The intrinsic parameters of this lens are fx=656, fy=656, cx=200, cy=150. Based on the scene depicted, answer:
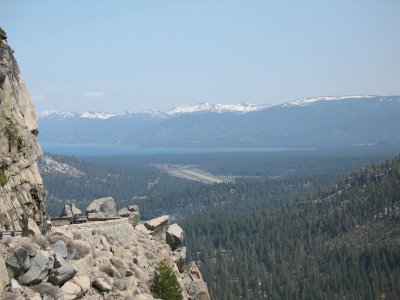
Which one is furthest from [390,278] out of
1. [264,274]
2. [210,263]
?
[210,263]

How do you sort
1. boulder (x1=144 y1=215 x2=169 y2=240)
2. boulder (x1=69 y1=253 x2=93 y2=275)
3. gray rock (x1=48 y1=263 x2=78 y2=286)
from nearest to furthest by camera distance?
gray rock (x1=48 y1=263 x2=78 y2=286) → boulder (x1=69 y1=253 x2=93 y2=275) → boulder (x1=144 y1=215 x2=169 y2=240)

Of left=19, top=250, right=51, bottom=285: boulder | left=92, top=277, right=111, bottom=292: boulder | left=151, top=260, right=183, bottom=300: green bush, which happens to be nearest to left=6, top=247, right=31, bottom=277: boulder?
left=19, top=250, right=51, bottom=285: boulder

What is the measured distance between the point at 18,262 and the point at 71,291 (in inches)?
147

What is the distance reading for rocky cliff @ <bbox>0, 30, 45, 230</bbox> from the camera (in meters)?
53.9

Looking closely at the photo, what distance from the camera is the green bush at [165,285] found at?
52938 mm

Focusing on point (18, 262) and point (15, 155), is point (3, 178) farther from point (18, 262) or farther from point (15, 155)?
point (18, 262)

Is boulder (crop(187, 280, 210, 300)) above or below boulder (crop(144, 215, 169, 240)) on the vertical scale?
below

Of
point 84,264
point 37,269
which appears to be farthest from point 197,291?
point 37,269

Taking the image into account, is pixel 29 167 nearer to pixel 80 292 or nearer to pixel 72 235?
pixel 72 235

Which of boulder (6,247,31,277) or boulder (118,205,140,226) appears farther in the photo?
boulder (118,205,140,226)

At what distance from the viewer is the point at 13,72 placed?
212ft

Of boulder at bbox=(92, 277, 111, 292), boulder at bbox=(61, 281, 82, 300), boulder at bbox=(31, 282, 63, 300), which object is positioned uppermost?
boulder at bbox=(31, 282, 63, 300)

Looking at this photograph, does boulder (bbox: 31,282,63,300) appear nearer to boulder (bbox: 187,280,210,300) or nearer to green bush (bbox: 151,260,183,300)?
green bush (bbox: 151,260,183,300)

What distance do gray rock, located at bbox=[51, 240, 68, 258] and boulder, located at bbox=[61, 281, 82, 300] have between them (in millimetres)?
3004
